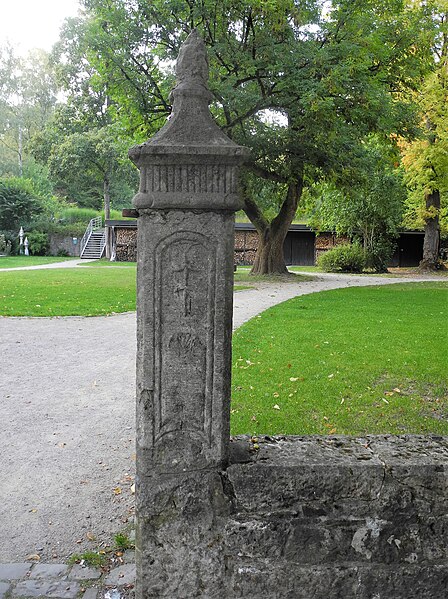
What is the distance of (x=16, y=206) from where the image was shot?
1538 inches

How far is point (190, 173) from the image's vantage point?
253 centimetres

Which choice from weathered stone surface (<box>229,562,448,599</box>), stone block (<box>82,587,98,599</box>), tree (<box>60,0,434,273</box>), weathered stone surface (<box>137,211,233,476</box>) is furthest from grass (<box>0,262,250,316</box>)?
weathered stone surface (<box>229,562,448,599</box>)

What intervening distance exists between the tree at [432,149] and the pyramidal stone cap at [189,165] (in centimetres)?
2289

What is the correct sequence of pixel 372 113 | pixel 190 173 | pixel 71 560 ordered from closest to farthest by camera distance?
pixel 190 173 → pixel 71 560 → pixel 372 113

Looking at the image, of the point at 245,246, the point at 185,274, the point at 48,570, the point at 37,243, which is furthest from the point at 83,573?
the point at 37,243

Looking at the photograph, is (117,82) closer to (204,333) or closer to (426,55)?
(426,55)

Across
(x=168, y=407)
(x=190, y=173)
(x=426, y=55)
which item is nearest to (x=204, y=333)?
(x=168, y=407)

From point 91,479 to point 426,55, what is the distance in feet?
67.8

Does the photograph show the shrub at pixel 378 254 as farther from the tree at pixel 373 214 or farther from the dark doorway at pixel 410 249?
the dark doorway at pixel 410 249

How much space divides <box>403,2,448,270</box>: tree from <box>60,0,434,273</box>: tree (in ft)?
19.5

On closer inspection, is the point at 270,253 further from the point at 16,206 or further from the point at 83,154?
the point at 16,206

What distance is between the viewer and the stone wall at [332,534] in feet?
8.35

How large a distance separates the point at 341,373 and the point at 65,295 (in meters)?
10.4

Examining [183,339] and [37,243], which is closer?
[183,339]
